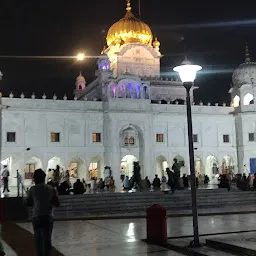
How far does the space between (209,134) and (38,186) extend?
34.4 metres

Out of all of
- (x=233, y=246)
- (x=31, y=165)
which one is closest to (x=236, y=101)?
(x=31, y=165)

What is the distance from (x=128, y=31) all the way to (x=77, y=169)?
50.7 ft

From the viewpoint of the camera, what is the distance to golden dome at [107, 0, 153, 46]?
43.1 meters

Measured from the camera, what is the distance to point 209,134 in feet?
130

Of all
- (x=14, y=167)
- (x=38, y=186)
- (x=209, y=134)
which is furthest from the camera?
(x=209, y=134)

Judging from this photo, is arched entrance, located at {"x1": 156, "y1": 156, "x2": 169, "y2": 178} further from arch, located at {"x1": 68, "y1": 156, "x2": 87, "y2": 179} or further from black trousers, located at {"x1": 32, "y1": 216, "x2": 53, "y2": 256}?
black trousers, located at {"x1": 32, "y1": 216, "x2": 53, "y2": 256}

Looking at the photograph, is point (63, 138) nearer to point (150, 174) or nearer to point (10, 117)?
point (10, 117)

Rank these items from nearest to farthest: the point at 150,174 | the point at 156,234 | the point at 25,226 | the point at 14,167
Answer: the point at 156,234
the point at 25,226
the point at 14,167
the point at 150,174

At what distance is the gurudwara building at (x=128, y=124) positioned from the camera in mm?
33688

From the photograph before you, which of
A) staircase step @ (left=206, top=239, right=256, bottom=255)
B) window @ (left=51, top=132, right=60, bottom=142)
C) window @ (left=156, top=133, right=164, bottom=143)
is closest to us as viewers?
staircase step @ (left=206, top=239, right=256, bottom=255)

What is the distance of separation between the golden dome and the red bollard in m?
35.4

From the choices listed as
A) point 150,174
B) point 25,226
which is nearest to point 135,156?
point 150,174

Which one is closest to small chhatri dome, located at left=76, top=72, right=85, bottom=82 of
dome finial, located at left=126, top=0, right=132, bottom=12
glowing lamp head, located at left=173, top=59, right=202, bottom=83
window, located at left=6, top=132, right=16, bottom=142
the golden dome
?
the golden dome

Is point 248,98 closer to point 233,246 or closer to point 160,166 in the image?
point 160,166
